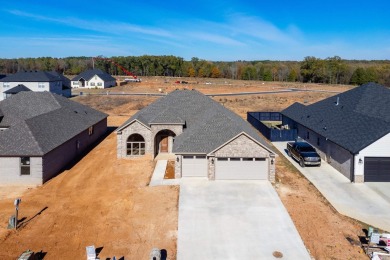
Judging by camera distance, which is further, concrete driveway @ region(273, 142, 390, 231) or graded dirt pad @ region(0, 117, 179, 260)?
concrete driveway @ region(273, 142, 390, 231)

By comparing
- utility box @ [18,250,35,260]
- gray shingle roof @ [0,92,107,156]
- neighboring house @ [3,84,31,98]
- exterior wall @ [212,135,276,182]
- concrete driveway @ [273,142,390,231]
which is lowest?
utility box @ [18,250,35,260]

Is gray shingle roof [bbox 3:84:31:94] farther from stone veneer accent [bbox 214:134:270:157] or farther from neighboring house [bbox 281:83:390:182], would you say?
stone veneer accent [bbox 214:134:270:157]

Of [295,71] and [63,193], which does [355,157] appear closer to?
[63,193]

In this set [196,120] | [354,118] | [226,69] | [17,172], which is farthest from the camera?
[226,69]

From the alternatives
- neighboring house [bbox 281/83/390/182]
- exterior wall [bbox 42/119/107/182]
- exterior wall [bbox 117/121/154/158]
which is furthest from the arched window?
neighboring house [bbox 281/83/390/182]

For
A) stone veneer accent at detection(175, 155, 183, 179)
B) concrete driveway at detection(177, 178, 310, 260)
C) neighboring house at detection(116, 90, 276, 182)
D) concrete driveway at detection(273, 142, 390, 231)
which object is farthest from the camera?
stone veneer accent at detection(175, 155, 183, 179)

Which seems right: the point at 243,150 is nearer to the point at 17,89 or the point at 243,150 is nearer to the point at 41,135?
the point at 41,135

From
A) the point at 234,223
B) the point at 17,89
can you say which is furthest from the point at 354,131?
the point at 17,89
